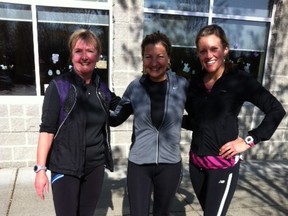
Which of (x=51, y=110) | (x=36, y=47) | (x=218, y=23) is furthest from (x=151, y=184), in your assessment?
(x=218, y=23)

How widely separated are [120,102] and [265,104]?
1073 millimetres

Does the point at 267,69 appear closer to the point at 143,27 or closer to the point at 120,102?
the point at 143,27

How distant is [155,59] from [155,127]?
0.49 m

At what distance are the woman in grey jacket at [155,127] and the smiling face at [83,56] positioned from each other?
0.37 m

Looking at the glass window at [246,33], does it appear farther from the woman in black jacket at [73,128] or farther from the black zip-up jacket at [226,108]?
the woman in black jacket at [73,128]

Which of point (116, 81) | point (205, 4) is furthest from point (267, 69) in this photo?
point (116, 81)

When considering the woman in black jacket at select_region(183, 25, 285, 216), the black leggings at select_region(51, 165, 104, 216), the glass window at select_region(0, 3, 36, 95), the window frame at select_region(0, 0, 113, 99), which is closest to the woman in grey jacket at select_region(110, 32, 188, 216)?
the woman in black jacket at select_region(183, 25, 285, 216)

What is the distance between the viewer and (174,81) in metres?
2.23

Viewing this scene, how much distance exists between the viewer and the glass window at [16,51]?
4367mm

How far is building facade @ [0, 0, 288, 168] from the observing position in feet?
14.6

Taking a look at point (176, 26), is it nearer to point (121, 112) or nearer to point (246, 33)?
point (246, 33)

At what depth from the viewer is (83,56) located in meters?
2.00

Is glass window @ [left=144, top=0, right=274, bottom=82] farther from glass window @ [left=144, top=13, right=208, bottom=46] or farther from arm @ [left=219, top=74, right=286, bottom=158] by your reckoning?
arm @ [left=219, top=74, right=286, bottom=158]

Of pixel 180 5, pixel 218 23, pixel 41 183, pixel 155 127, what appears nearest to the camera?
pixel 41 183
